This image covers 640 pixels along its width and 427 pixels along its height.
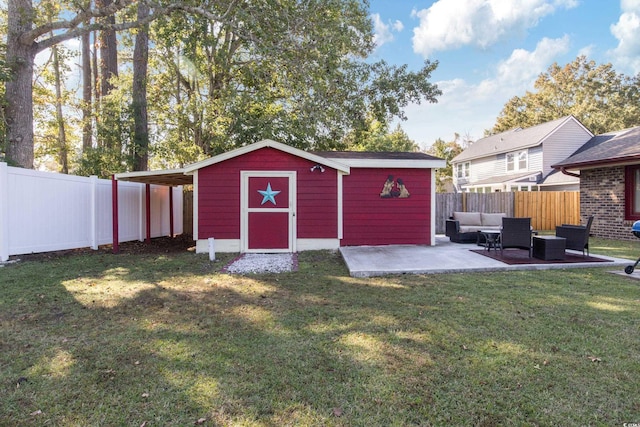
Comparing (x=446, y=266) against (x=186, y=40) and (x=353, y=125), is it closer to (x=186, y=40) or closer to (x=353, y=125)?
(x=353, y=125)

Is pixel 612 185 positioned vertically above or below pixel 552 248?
above

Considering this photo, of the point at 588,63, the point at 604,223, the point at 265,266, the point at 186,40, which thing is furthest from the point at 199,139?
the point at 588,63

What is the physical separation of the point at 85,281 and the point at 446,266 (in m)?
5.64

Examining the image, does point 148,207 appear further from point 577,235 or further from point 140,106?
point 577,235

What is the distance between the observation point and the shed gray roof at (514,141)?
19.3 meters

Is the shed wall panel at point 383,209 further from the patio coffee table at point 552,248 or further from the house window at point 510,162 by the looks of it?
the house window at point 510,162

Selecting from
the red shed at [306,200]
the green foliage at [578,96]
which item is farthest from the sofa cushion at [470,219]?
the green foliage at [578,96]

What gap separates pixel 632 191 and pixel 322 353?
11555 mm

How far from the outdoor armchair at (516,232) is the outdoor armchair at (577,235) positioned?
97 centimetres

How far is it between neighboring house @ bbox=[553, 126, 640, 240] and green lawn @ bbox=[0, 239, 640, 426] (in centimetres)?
692

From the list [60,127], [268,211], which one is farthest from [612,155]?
[60,127]

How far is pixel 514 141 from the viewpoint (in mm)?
21688

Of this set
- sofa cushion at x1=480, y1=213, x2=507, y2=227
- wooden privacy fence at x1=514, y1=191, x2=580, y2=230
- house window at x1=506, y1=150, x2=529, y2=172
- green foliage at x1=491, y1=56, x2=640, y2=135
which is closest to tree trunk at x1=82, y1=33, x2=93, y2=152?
sofa cushion at x1=480, y1=213, x2=507, y2=227

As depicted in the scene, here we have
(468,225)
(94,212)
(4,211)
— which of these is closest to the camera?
(4,211)
